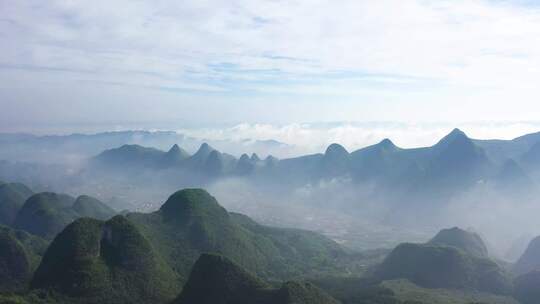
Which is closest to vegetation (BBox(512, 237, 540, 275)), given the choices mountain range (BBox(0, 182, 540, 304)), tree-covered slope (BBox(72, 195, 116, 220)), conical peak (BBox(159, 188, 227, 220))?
mountain range (BBox(0, 182, 540, 304))

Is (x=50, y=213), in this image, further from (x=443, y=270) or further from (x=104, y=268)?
(x=443, y=270)

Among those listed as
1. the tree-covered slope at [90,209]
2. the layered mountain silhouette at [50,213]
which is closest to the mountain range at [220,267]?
the layered mountain silhouette at [50,213]

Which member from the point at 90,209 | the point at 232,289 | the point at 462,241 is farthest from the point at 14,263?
the point at 462,241

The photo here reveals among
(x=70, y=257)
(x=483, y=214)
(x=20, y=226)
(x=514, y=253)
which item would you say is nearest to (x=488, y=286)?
(x=514, y=253)

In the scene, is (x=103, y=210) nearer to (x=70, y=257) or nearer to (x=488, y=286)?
(x=70, y=257)

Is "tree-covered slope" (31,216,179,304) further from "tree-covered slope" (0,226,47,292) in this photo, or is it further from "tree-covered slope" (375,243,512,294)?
"tree-covered slope" (375,243,512,294)

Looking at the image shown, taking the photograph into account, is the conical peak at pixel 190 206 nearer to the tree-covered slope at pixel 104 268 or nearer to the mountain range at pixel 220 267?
the mountain range at pixel 220 267
